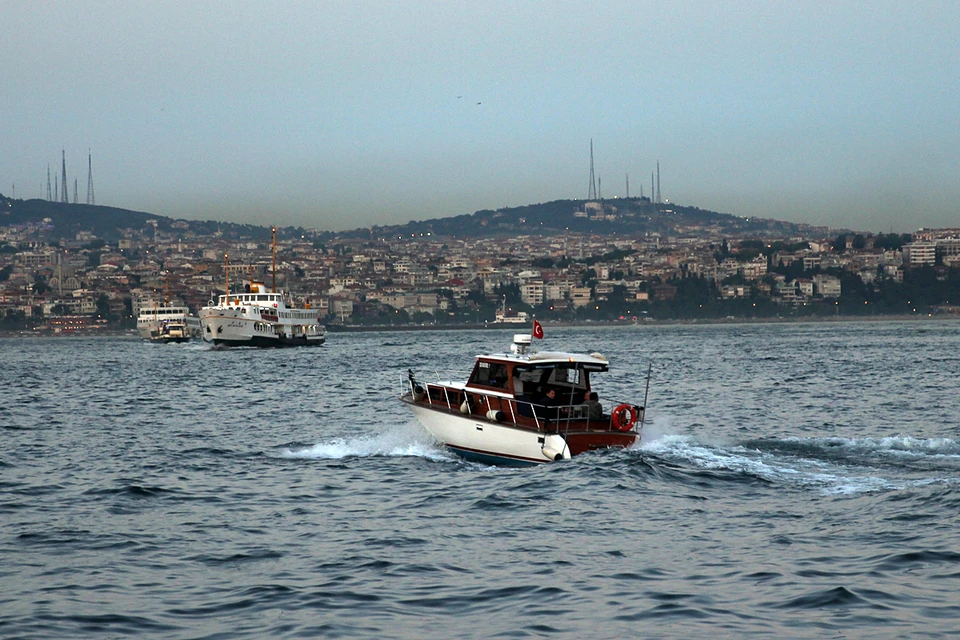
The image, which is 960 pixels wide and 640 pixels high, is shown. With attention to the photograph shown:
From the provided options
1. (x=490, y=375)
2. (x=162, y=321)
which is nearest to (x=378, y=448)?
(x=490, y=375)

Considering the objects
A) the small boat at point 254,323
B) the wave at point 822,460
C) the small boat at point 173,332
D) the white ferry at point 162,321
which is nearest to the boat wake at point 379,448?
the wave at point 822,460

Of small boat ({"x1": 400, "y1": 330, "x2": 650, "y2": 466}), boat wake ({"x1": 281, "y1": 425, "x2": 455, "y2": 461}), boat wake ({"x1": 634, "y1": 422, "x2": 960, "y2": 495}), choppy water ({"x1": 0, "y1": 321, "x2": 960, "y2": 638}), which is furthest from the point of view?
boat wake ({"x1": 281, "y1": 425, "x2": 455, "y2": 461})

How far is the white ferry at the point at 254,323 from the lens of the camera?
313ft

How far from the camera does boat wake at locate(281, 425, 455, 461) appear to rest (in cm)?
2262

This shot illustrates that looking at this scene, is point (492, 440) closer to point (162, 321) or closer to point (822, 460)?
point (822, 460)

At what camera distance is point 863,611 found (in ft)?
34.7

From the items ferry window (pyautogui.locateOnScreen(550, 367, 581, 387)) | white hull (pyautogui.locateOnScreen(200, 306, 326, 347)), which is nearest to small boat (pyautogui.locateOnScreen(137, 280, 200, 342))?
white hull (pyautogui.locateOnScreen(200, 306, 326, 347))

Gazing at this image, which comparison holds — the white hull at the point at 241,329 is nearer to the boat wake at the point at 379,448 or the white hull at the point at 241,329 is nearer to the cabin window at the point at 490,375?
the boat wake at the point at 379,448

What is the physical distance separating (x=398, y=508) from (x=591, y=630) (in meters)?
6.70

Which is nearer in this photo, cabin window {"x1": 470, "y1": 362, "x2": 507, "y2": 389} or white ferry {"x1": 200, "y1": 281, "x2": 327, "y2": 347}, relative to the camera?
cabin window {"x1": 470, "y1": 362, "x2": 507, "y2": 389}

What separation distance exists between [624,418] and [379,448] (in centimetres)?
549

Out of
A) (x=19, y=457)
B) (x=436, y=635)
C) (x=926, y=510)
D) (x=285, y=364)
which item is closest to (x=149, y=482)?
(x=19, y=457)

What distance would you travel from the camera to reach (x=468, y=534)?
14648 mm

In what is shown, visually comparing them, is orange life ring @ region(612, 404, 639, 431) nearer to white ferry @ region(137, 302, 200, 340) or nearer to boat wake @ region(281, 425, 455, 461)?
boat wake @ region(281, 425, 455, 461)
